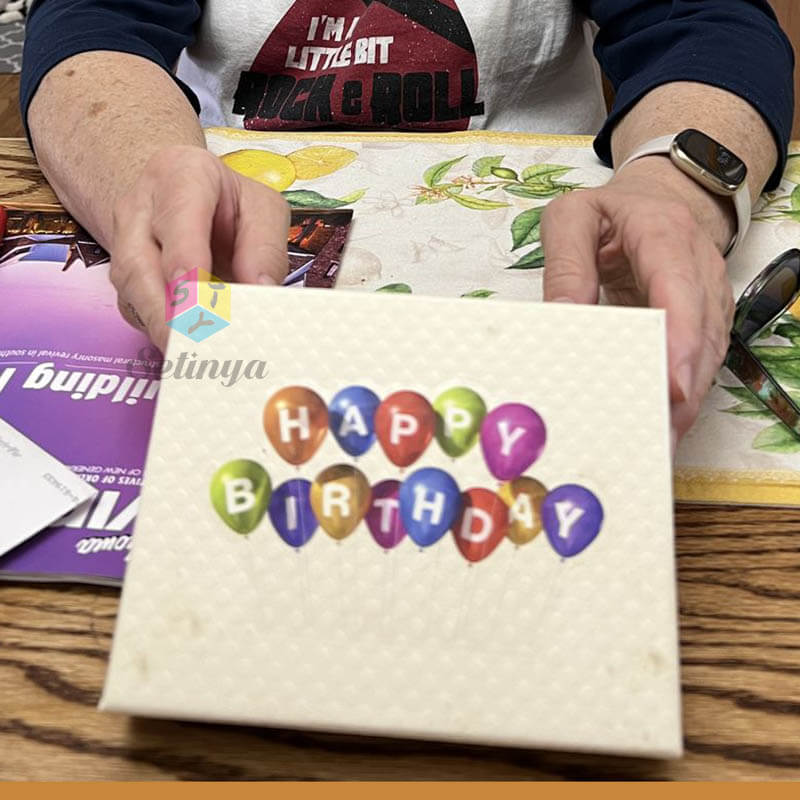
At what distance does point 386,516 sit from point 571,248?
21 centimetres

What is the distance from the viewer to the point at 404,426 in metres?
0.41

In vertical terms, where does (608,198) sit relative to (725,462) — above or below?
above

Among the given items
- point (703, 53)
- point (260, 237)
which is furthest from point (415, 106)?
point (260, 237)

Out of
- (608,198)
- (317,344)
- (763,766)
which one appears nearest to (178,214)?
(317,344)

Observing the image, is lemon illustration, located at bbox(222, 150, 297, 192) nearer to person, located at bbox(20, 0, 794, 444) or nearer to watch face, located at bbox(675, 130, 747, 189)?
person, located at bbox(20, 0, 794, 444)

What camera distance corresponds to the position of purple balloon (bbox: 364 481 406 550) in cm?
39

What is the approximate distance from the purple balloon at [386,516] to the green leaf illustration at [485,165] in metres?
0.43

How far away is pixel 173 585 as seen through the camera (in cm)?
38

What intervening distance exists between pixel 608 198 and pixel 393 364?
22 centimetres

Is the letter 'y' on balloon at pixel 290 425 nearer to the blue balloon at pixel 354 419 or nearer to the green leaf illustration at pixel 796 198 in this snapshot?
the blue balloon at pixel 354 419

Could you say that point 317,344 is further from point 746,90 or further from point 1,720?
point 746,90

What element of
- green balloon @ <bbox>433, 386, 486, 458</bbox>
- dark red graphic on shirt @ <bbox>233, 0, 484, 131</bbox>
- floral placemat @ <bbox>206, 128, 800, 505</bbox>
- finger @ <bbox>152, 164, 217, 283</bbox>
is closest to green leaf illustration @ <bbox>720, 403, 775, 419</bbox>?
floral placemat @ <bbox>206, 128, 800, 505</bbox>

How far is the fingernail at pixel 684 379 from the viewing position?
444 millimetres

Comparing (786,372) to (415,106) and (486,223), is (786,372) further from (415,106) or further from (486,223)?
(415,106)
